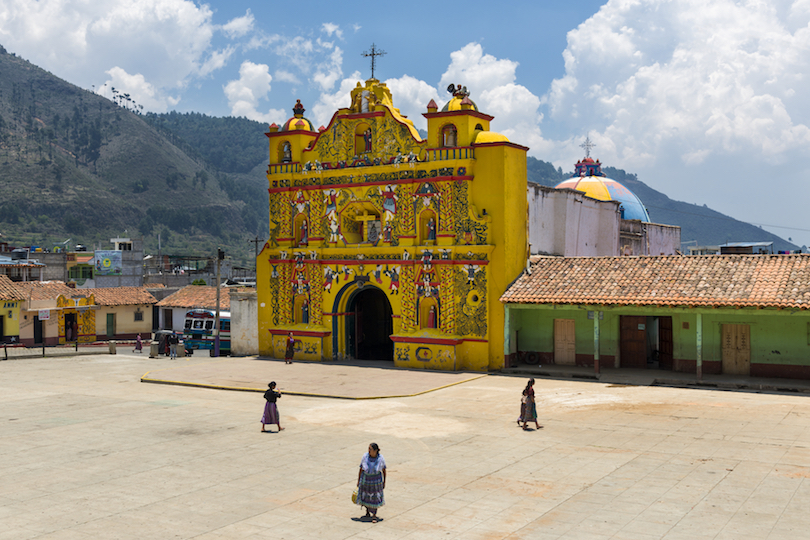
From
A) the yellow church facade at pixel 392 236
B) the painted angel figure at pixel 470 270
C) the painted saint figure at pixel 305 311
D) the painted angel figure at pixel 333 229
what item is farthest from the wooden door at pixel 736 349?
the painted saint figure at pixel 305 311

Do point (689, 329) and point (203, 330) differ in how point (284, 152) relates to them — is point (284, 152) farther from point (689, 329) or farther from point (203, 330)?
point (689, 329)

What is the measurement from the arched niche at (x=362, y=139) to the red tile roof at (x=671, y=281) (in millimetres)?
9293

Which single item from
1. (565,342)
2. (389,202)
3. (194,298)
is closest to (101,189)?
(194,298)

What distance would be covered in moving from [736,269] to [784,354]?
136 inches

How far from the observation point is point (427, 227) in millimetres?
33000

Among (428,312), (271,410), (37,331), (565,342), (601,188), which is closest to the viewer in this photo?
(271,410)

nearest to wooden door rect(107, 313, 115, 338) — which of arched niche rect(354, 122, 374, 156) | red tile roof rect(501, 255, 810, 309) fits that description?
arched niche rect(354, 122, 374, 156)

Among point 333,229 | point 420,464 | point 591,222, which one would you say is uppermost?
point 591,222

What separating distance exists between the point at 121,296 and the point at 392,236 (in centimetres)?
2892

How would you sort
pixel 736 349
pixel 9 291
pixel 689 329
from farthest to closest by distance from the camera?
pixel 9 291
pixel 689 329
pixel 736 349

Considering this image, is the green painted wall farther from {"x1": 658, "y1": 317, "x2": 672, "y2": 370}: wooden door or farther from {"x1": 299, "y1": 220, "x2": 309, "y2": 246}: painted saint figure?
{"x1": 299, "y1": 220, "x2": 309, "y2": 246}: painted saint figure

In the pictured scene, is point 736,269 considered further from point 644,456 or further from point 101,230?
point 101,230

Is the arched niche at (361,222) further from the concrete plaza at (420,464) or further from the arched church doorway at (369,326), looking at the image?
the concrete plaza at (420,464)

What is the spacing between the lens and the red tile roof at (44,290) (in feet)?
158
